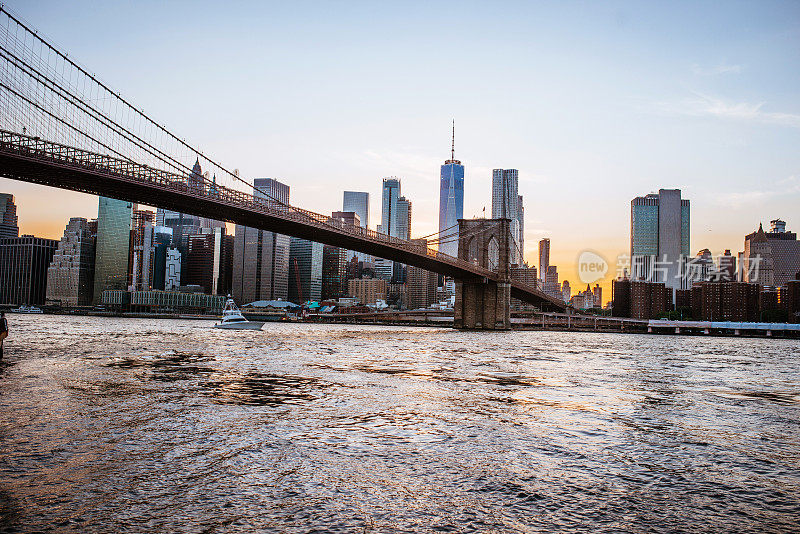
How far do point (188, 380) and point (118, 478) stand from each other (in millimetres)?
10365

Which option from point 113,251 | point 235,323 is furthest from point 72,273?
point 235,323

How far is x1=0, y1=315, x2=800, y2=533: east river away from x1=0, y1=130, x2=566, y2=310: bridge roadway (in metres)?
18.1

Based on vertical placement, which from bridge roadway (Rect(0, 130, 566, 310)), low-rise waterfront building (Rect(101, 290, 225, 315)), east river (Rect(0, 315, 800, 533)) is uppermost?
bridge roadway (Rect(0, 130, 566, 310))

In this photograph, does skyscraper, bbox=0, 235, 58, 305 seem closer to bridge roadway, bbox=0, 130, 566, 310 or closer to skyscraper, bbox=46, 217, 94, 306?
skyscraper, bbox=46, 217, 94, 306

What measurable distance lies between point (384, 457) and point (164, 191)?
3397 cm

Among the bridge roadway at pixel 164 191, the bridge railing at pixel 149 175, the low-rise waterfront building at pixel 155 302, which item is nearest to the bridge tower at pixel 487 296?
the bridge roadway at pixel 164 191

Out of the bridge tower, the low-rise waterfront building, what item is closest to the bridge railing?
the bridge tower

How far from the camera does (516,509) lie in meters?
6.18

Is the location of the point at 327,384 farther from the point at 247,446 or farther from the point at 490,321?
the point at 490,321

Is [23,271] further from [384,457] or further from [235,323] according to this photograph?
[384,457]

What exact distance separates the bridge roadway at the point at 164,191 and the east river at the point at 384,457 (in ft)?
59.5

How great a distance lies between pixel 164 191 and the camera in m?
37.7

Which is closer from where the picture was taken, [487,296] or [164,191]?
[164,191]

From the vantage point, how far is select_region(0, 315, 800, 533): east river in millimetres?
5816
